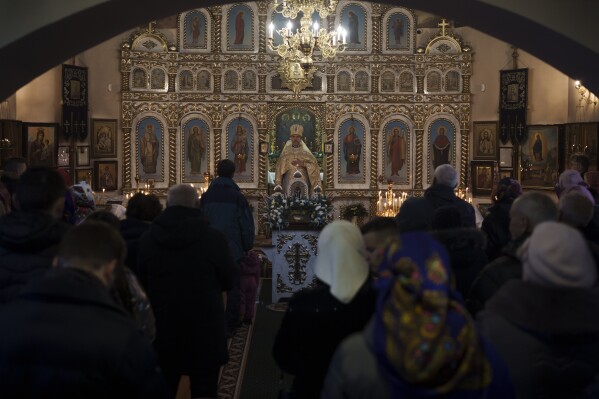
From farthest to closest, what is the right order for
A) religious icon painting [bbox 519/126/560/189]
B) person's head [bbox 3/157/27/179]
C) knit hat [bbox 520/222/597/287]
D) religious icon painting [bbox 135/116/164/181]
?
religious icon painting [bbox 135/116/164/181] < religious icon painting [bbox 519/126/560/189] < person's head [bbox 3/157/27/179] < knit hat [bbox 520/222/597/287]

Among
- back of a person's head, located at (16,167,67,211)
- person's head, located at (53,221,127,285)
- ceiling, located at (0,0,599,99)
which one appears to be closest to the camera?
person's head, located at (53,221,127,285)

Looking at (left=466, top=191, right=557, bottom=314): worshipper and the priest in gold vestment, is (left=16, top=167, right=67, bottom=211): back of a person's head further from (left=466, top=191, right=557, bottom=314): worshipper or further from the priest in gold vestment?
the priest in gold vestment

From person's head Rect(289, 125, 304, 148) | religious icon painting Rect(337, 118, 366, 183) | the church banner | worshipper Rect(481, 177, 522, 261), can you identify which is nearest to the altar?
worshipper Rect(481, 177, 522, 261)

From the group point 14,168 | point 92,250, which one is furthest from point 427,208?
point 92,250

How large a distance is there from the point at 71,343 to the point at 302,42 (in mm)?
10394

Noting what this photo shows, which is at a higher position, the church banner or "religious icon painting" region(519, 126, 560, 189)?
the church banner

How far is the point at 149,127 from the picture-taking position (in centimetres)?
1794

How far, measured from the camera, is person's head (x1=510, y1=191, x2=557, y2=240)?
4371mm

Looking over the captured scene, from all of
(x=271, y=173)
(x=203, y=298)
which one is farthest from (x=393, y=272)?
(x=271, y=173)

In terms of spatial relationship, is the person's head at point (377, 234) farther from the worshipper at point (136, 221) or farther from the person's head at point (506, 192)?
the person's head at point (506, 192)

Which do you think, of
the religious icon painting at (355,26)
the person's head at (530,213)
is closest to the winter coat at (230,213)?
the person's head at (530,213)

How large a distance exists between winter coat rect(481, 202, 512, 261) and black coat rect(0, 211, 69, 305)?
3.15 metres

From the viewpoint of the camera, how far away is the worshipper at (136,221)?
5.11 metres

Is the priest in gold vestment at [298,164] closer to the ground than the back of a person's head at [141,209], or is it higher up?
higher up
